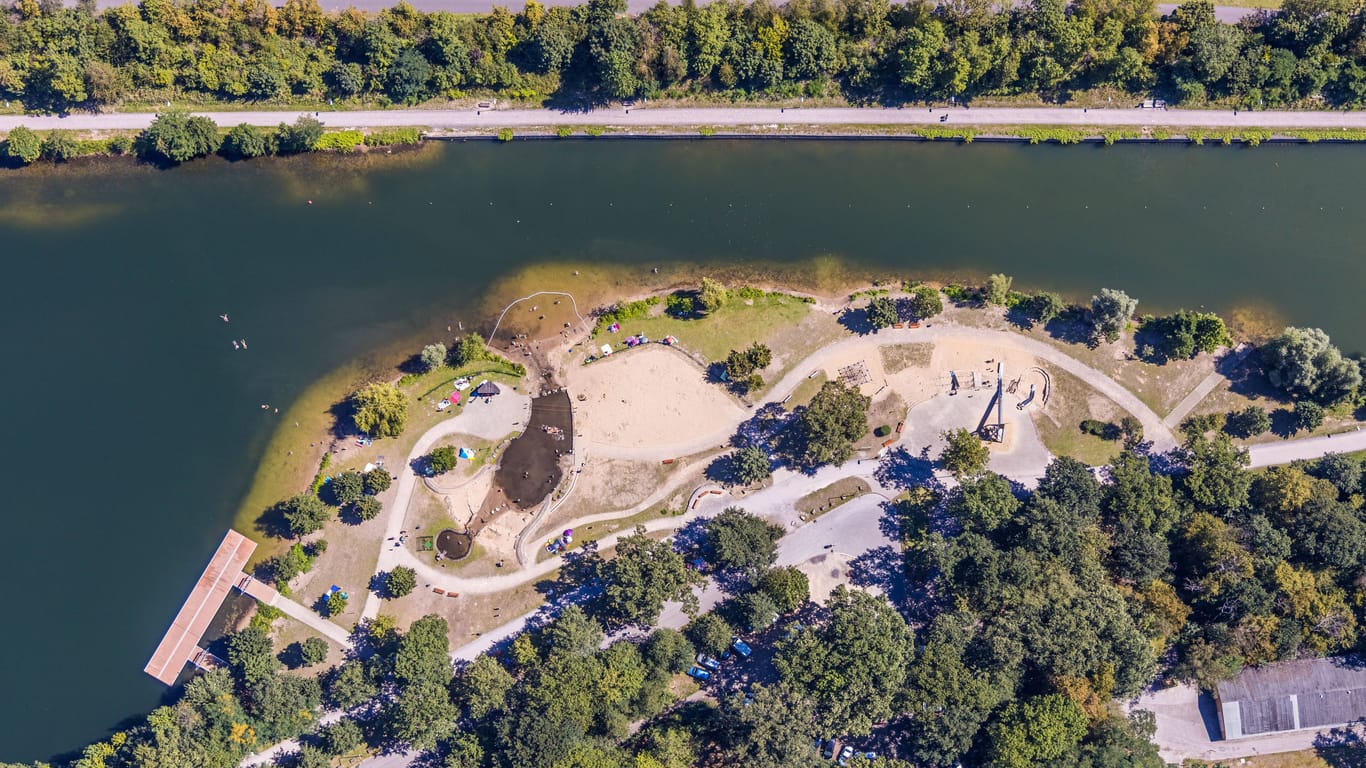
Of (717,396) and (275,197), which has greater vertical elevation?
(275,197)

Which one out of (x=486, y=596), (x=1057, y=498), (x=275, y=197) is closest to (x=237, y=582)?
(x=486, y=596)

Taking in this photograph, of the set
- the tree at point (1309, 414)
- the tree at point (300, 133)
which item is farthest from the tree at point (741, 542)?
the tree at point (300, 133)

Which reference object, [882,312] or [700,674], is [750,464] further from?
[700,674]

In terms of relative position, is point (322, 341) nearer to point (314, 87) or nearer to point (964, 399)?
point (314, 87)

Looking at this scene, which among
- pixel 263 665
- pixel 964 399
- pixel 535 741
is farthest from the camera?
pixel 964 399

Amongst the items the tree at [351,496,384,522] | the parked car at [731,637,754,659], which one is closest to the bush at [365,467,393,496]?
the tree at [351,496,384,522]

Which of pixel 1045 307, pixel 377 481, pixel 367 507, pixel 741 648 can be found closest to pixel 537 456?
pixel 377 481

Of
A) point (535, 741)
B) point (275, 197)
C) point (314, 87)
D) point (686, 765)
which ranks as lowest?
point (686, 765)
